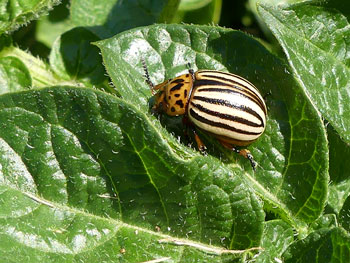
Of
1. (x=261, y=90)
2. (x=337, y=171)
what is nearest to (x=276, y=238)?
(x=337, y=171)

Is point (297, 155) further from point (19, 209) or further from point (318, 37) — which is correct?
point (19, 209)

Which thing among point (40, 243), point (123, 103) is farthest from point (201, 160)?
point (40, 243)

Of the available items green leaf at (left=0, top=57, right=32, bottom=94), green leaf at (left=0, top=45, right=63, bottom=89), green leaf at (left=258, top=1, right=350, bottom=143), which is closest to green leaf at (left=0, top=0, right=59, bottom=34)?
green leaf at (left=0, top=57, right=32, bottom=94)

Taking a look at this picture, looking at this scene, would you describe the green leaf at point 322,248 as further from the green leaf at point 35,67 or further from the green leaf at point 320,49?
the green leaf at point 35,67

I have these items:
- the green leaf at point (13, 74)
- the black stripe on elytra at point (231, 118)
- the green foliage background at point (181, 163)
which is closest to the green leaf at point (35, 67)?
the green leaf at point (13, 74)

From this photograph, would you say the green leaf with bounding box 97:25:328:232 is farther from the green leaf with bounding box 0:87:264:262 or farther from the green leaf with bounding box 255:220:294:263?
the green leaf with bounding box 0:87:264:262

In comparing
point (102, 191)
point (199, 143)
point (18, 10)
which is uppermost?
point (18, 10)

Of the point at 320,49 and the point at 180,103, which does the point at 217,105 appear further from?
Answer: the point at 320,49
